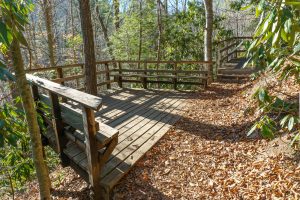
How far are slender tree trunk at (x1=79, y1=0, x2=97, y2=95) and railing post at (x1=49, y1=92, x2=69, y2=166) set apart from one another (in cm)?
299

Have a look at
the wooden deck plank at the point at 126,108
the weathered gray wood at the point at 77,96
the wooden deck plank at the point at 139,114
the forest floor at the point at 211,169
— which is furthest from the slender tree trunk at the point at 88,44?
the weathered gray wood at the point at 77,96

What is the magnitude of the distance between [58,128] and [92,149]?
1.26 metres

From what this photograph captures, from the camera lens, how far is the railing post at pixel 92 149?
3.20 m

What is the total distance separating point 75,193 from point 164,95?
490 cm

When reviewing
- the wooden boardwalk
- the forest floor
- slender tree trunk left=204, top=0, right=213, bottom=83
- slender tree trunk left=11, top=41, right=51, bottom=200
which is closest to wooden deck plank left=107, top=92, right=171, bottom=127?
the wooden boardwalk

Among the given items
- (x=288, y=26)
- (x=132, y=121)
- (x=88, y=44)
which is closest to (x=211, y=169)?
(x=132, y=121)

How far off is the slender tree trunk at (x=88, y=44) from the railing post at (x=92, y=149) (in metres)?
4.04

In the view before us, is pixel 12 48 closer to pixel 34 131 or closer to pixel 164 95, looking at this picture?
pixel 34 131

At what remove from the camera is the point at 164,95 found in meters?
8.52

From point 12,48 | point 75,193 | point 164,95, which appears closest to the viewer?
point 12,48

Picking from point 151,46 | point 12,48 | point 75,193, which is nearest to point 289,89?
point 75,193

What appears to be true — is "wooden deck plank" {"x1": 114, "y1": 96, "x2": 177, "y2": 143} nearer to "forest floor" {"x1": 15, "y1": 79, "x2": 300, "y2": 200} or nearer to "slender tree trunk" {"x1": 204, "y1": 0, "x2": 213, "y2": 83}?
"forest floor" {"x1": 15, "y1": 79, "x2": 300, "y2": 200}

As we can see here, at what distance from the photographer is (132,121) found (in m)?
5.95

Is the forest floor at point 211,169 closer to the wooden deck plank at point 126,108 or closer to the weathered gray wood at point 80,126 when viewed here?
the weathered gray wood at point 80,126
